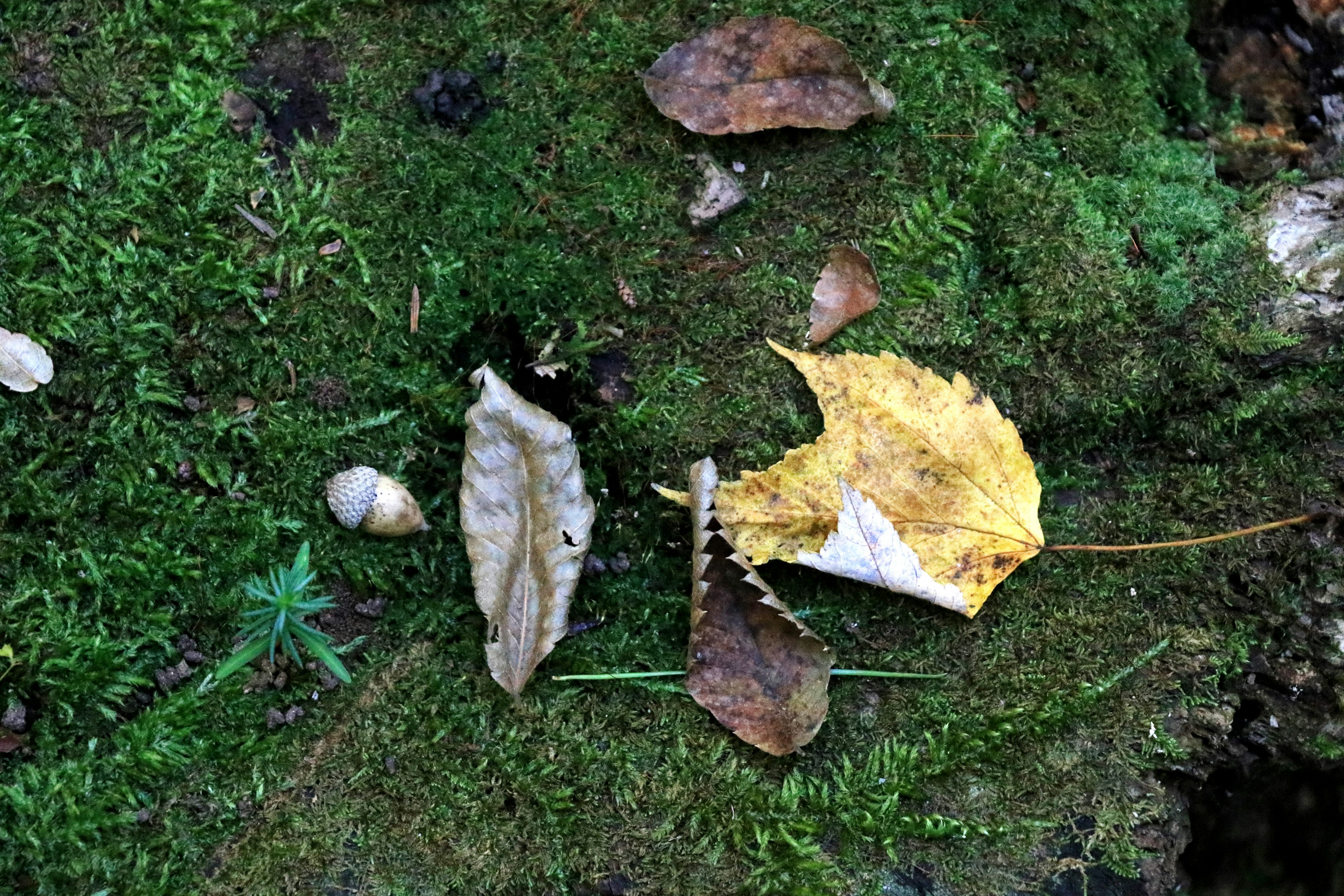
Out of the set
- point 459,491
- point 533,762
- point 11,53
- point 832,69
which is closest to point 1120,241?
point 832,69

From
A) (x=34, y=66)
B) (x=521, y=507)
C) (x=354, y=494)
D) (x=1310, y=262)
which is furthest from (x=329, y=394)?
(x=1310, y=262)

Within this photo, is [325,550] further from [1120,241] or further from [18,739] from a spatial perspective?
[1120,241]

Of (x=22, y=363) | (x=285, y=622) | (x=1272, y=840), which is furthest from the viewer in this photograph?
(x=1272, y=840)

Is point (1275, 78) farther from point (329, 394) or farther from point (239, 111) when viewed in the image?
point (239, 111)

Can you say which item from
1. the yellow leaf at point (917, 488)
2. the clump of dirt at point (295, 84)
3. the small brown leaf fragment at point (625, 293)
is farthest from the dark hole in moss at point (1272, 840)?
the clump of dirt at point (295, 84)

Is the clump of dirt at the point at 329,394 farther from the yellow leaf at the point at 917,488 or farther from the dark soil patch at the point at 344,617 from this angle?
the yellow leaf at the point at 917,488
